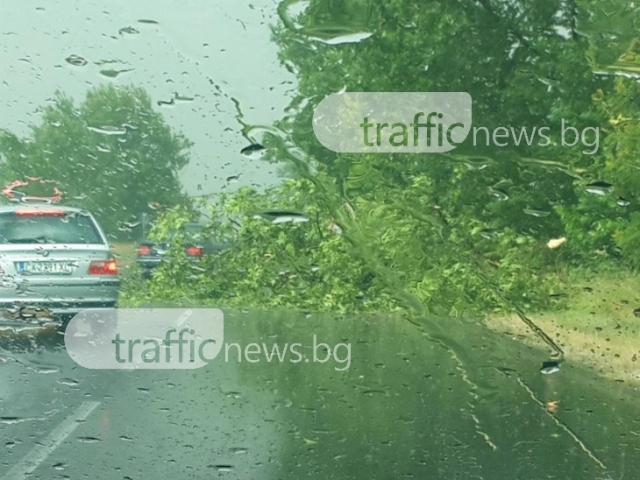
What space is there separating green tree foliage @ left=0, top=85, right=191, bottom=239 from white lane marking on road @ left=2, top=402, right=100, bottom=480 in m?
1.11

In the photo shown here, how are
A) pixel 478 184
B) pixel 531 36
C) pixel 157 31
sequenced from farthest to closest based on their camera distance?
1. pixel 531 36
2. pixel 478 184
3. pixel 157 31

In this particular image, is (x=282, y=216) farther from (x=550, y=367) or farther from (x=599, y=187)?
(x=599, y=187)

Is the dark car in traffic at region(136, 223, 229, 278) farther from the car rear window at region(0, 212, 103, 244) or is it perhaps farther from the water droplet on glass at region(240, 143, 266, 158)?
the water droplet on glass at region(240, 143, 266, 158)

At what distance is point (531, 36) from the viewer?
763cm

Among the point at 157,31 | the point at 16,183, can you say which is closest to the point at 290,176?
Result: the point at 157,31

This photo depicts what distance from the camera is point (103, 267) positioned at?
6902 mm

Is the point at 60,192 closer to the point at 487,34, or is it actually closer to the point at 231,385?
the point at 231,385

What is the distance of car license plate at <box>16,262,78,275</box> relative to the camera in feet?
22.3

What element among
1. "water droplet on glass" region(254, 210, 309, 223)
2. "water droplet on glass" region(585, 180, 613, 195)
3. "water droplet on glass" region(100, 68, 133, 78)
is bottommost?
"water droplet on glass" region(585, 180, 613, 195)

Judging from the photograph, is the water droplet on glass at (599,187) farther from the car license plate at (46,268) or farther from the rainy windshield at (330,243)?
the car license plate at (46,268)

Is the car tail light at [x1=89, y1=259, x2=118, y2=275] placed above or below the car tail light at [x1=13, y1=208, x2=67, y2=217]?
below

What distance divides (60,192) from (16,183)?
0.28 meters

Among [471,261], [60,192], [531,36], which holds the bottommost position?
[471,261]

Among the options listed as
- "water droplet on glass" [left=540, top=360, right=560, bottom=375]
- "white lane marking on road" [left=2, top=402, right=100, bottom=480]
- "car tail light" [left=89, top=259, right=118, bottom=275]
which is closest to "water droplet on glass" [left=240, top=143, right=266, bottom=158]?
"car tail light" [left=89, top=259, right=118, bottom=275]
